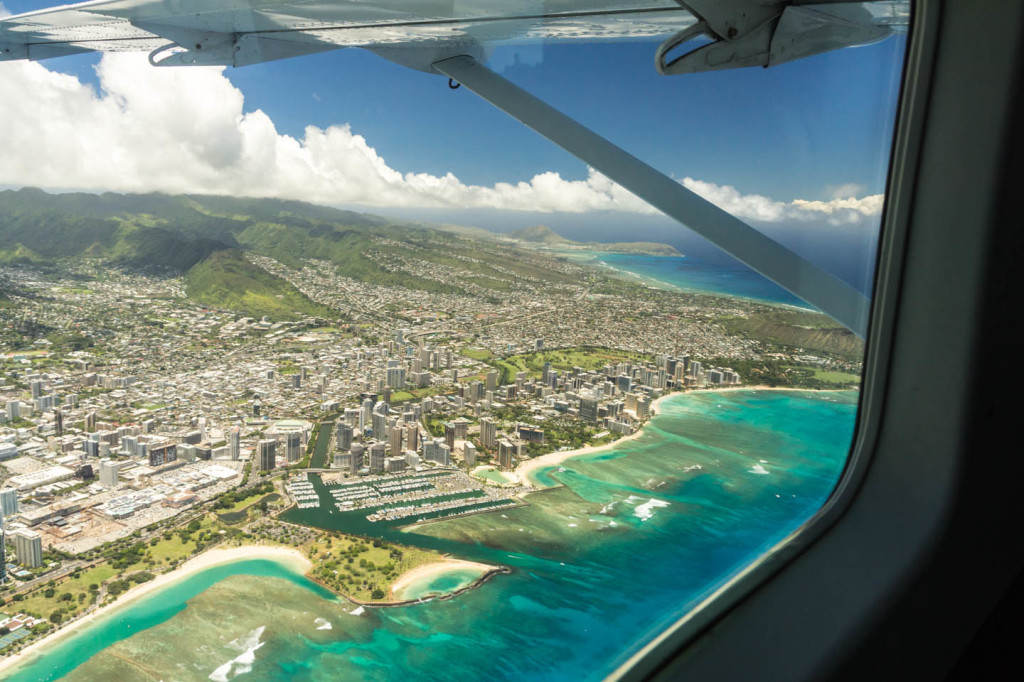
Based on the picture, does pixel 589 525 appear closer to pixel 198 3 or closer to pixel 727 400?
pixel 727 400

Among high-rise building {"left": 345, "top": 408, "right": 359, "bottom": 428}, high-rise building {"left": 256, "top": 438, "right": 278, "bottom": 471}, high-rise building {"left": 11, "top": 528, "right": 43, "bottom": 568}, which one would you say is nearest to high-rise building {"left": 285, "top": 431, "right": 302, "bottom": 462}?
high-rise building {"left": 256, "top": 438, "right": 278, "bottom": 471}

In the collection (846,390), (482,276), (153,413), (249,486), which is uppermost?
(482,276)

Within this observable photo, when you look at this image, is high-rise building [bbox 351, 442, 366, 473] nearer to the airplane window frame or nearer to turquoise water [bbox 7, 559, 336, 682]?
turquoise water [bbox 7, 559, 336, 682]

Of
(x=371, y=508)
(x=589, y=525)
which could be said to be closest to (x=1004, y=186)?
(x=589, y=525)

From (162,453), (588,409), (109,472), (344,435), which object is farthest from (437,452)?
(109,472)

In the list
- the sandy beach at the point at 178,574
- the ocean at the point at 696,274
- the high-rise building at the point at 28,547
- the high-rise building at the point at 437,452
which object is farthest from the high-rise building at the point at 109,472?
the ocean at the point at 696,274

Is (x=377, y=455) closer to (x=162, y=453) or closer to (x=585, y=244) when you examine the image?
(x=162, y=453)
